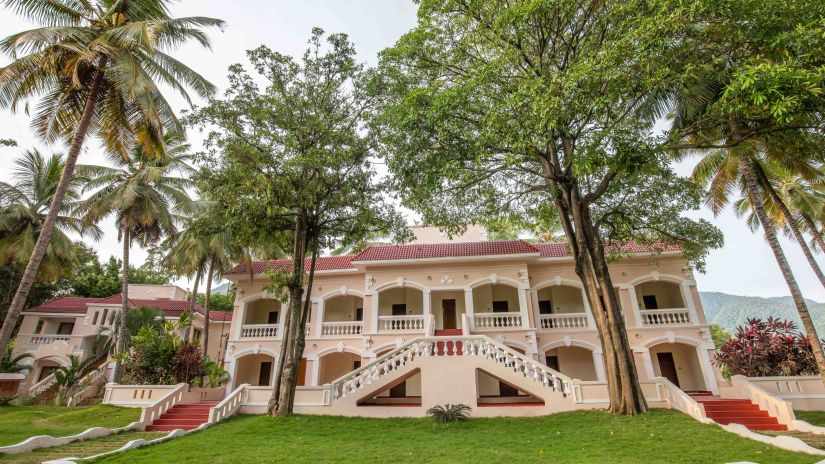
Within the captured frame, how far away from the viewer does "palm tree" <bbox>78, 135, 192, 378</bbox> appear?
16859mm

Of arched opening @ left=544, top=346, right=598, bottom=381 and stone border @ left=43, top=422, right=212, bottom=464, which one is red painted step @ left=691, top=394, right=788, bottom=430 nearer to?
arched opening @ left=544, top=346, right=598, bottom=381

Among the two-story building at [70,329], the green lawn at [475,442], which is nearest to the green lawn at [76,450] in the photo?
the green lawn at [475,442]

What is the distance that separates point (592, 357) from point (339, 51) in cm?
1564

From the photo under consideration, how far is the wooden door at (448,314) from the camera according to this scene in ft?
59.6

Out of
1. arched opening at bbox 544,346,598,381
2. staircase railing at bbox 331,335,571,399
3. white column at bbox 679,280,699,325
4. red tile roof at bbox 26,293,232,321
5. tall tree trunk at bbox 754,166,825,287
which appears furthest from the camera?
red tile roof at bbox 26,293,232,321

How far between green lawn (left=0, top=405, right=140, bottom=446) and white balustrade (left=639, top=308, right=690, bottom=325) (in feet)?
60.5

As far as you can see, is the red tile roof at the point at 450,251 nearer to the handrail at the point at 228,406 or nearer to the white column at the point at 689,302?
the white column at the point at 689,302

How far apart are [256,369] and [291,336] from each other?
348 inches

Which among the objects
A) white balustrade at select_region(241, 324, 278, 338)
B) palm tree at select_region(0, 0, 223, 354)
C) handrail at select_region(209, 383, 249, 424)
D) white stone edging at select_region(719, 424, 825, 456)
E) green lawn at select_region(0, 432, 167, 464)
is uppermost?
palm tree at select_region(0, 0, 223, 354)

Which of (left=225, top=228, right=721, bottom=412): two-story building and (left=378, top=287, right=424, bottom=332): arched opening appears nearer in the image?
(left=225, top=228, right=721, bottom=412): two-story building

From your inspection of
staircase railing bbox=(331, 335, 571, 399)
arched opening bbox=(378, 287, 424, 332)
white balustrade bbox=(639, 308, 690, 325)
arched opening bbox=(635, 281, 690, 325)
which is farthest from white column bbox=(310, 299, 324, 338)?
arched opening bbox=(635, 281, 690, 325)

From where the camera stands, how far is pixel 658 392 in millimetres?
10758

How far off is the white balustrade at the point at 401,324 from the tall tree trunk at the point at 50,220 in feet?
36.1

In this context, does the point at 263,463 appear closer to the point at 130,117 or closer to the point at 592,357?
the point at 130,117
